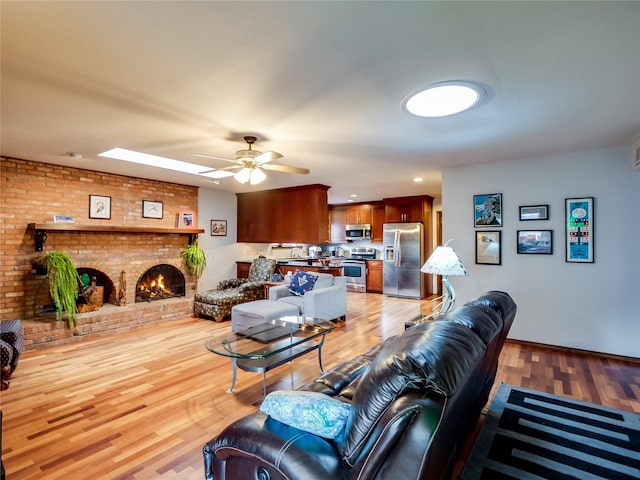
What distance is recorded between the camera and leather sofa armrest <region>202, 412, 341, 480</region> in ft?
3.71

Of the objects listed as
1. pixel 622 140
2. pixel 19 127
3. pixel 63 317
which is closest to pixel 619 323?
pixel 622 140

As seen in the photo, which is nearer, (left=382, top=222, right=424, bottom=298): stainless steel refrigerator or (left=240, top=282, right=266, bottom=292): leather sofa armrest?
(left=240, top=282, right=266, bottom=292): leather sofa armrest

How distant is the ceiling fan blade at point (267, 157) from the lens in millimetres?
2891

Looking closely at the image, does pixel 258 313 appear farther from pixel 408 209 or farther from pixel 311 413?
pixel 408 209

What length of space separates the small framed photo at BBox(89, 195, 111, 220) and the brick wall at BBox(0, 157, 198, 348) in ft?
0.18

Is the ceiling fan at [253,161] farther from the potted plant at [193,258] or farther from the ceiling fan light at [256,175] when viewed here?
the potted plant at [193,258]

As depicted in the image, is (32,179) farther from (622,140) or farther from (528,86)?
(622,140)

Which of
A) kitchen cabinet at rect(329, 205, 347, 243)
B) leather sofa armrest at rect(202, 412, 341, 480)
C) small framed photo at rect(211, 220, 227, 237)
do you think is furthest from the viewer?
kitchen cabinet at rect(329, 205, 347, 243)

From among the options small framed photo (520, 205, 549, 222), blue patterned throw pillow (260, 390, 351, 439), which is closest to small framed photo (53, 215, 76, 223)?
blue patterned throw pillow (260, 390, 351, 439)

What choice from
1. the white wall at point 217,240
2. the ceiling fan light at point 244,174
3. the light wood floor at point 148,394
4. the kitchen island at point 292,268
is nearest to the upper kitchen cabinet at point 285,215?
the white wall at point 217,240

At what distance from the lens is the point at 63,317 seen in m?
4.12

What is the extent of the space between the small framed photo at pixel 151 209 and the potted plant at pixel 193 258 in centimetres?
75

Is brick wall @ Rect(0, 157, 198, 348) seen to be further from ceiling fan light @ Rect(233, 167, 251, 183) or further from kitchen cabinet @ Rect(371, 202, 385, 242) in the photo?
kitchen cabinet @ Rect(371, 202, 385, 242)

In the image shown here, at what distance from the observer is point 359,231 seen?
8.38 metres
